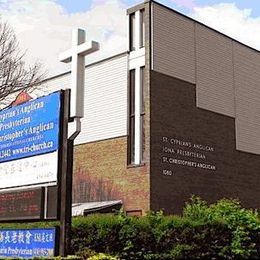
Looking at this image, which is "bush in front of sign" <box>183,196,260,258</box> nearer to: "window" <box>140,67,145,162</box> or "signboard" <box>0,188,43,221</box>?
"window" <box>140,67,145,162</box>

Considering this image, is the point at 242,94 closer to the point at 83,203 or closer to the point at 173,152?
the point at 173,152

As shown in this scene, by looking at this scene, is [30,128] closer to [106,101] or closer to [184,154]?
[184,154]

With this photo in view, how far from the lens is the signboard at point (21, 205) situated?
44.4 feet

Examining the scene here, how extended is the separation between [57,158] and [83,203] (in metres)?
16.6

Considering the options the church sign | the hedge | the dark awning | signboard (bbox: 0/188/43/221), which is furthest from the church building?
signboard (bbox: 0/188/43/221)

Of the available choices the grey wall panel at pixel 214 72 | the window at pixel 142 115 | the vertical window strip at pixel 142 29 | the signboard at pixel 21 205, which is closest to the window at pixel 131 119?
the window at pixel 142 115

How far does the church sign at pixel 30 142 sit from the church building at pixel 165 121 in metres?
11.8

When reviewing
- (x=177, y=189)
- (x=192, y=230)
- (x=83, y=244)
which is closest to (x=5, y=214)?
(x=83, y=244)

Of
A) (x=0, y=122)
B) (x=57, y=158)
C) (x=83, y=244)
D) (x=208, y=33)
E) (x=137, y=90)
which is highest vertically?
(x=208, y=33)

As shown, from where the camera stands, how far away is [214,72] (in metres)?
31.1

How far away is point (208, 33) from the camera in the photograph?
31141 mm

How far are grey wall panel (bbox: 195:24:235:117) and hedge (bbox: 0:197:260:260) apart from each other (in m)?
11.0

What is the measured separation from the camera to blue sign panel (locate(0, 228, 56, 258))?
1299 centimetres

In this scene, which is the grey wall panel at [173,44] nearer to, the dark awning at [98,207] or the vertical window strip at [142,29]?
the vertical window strip at [142,29]
